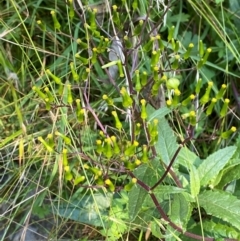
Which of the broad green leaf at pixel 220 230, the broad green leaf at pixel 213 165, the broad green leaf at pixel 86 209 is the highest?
the broad green leaf at pixel 213 165

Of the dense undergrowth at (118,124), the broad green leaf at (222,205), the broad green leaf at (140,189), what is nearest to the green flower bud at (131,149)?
the dense undergrowth at (118,124)

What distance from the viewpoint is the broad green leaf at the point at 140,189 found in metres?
1.23

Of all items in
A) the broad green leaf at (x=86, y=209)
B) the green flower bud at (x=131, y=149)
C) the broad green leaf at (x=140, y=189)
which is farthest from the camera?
the broad green leaf at (x=86, y=209)

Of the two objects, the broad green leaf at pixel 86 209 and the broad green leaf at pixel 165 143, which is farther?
the broad green leaf at pixel 86 209

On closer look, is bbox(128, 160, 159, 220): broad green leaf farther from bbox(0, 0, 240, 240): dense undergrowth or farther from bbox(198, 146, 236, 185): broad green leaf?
bbox(198, 146, 236, 185): broad green leaf

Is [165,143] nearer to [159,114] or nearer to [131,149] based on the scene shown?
[159,114]

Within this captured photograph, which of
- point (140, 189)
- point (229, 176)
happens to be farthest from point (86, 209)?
point (229, 176)

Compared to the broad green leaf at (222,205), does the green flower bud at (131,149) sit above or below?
above

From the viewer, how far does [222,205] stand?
1239mm

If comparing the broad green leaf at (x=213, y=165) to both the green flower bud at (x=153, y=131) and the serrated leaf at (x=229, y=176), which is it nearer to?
the serrated leaf at (x=229, y=176)

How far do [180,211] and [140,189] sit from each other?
11cm

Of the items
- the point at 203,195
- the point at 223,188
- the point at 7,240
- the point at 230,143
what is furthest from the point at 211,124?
the point at 7,240

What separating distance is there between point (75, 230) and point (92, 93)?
1.44 feet

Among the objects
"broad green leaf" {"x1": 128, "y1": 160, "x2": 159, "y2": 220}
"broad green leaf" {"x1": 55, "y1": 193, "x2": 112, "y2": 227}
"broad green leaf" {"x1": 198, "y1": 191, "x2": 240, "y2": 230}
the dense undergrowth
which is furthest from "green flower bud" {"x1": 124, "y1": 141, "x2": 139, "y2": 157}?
"broad green leaf" {"x1": 55, "y1": 193, "x2": 112, "y2": 227}
